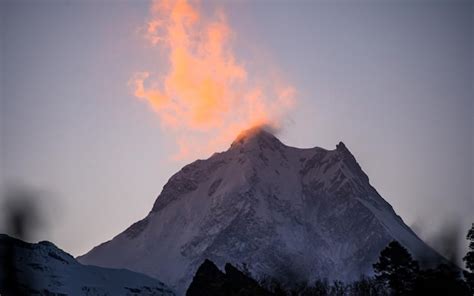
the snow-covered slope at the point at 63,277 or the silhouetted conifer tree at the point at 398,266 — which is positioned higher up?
the snow-covered slope at the point at 63,277

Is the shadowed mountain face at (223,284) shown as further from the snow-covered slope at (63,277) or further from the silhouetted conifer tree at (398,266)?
the snow-covered slope at (63,277)

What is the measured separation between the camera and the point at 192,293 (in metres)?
93.6

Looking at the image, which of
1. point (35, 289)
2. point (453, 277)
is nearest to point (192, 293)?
point (453, 277)

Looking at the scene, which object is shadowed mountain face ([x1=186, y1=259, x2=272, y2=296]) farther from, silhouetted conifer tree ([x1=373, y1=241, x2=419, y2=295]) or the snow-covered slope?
the snow-covered slope

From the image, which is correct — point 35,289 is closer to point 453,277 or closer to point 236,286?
point 236,286

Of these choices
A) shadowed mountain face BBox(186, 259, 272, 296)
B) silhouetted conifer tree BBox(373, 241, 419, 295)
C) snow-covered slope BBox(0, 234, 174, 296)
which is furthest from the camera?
snow-covered slope BBox(0, 234, 174, 296)

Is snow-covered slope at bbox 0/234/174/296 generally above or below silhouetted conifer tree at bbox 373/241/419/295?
above

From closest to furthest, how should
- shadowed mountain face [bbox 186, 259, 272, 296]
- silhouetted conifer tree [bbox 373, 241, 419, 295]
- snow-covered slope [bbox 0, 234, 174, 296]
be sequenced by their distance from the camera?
shadowed mountain face [bbox 186, 259, 272, 296] → silhouetted conifer tree [bbox 373, 241, 419, 295] → snow-covered slope [bbox 0, 234, 174, 296]

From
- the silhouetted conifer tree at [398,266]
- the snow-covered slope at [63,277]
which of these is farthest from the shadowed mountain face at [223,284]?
the snow-covered slope at [63,277]

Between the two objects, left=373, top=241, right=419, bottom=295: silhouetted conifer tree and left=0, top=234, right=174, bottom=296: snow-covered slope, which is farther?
left=0, top=234, right=174, bottom=296: snow-covered slope

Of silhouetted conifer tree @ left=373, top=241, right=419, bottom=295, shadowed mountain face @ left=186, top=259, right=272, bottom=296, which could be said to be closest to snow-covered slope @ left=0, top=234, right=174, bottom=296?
shadowed mountain face @ left=186, top=259, right=272, bottom=296

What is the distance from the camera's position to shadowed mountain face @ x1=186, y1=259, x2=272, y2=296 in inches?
2790

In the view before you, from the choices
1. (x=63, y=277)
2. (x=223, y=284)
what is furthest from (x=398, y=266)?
(x=63, y=277)

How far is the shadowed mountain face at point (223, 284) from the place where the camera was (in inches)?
2790
